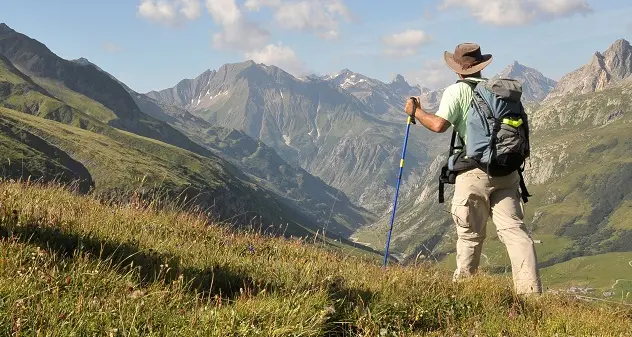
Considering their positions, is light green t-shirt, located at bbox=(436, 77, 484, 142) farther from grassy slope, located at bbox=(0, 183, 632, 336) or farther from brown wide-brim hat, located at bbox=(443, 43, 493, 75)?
grassy slope, located at bbox=(0, 183, 632, 336)

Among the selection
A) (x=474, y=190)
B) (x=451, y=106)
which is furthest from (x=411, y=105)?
(x=474, y=190)

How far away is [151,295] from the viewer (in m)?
3.88

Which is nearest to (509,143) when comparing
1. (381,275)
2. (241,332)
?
(381,275)

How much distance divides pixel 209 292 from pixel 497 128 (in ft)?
15.8

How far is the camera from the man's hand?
747 centimetres

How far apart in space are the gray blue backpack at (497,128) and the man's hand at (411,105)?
82 centimetres

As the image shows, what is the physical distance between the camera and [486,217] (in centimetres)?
785

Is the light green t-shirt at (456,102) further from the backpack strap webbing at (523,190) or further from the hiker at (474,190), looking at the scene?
the backpack strap webbing at (523,190)

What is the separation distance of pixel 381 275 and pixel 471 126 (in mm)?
2770

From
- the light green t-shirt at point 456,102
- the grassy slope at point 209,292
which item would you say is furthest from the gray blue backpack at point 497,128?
the grassy slope at point 209,292

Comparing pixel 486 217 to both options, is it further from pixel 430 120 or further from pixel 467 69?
pixel 467 69

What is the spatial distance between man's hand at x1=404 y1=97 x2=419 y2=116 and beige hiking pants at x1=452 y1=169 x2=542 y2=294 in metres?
1.30

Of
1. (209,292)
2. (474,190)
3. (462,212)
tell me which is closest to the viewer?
(209,292)

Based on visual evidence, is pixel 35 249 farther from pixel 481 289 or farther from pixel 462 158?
pixel 462 158
